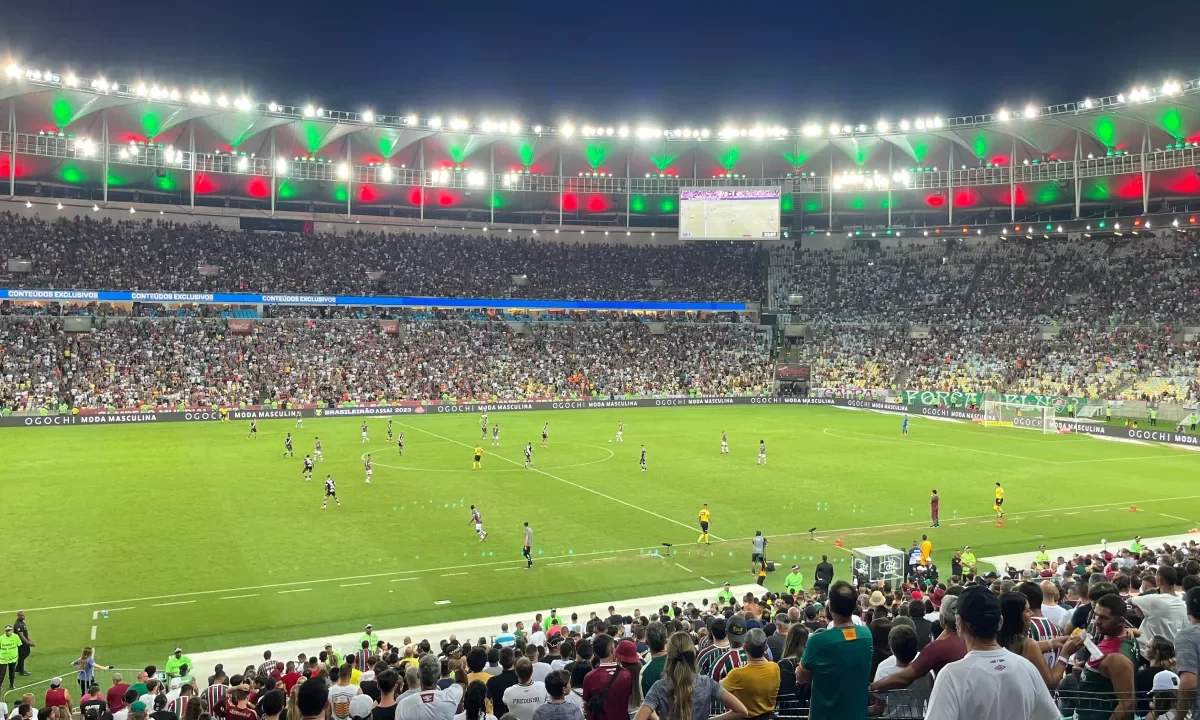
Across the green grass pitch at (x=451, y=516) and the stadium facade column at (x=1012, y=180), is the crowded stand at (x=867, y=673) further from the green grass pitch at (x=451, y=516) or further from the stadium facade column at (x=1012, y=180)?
the stadium facade column at (x=1012, y=180)

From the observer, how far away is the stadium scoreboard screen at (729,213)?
8094cm

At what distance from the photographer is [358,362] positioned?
72.2m

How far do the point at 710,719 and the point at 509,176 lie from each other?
83.3 m

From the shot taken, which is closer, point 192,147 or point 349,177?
point 192,147

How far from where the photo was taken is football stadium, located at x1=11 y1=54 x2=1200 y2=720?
9258 millimetres

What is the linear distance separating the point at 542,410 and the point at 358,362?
15.4 meters

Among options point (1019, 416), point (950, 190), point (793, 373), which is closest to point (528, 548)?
point (1019, 416)

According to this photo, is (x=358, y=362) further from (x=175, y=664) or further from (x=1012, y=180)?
(x=175, y=664)

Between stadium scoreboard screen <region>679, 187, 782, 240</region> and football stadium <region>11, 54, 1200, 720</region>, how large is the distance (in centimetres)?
33

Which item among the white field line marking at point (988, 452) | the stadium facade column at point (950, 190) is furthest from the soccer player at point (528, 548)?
the stadium facade column at point (950, 190)

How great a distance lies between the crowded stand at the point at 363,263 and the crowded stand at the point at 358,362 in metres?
3.52

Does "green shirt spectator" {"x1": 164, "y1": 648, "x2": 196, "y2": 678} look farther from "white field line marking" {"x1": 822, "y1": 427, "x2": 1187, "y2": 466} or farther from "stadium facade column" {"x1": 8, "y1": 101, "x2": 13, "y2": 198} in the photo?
"stadium facade column" {"x1": 8, "y1": 101, "x2": 13, "y2": 198}

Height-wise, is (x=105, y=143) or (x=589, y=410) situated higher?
(x=105, y=143)

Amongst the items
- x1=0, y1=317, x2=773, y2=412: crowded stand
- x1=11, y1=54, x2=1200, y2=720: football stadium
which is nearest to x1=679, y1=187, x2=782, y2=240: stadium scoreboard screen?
x1=11, y1=54, x2=1200, y2=720: football stadium
